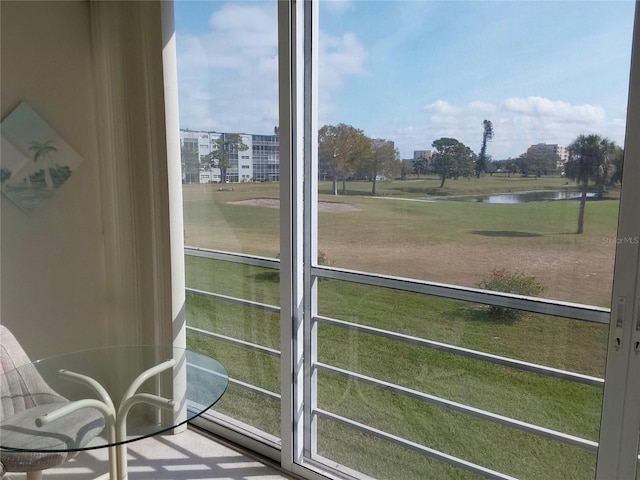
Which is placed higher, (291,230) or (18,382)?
(291,230)

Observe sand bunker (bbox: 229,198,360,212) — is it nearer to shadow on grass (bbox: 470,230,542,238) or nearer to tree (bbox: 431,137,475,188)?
tree (bbox: 431,137,475,188)

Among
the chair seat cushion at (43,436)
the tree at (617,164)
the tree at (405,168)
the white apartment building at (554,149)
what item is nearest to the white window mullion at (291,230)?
the tree at (405,168)

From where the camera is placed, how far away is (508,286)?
173 centimetres

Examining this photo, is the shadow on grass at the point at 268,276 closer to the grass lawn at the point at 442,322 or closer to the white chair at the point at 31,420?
the grass lawn at the point at 442,322

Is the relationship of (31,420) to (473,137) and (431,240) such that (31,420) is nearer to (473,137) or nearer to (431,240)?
(431,240)

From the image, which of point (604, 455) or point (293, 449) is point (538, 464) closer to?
point (604, 455)

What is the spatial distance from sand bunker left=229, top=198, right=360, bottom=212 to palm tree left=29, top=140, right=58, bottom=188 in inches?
43.4

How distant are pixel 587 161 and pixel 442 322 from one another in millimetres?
759

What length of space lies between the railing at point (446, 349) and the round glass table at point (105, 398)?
525 millimetres

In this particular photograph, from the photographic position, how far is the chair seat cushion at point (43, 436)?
5.06ft

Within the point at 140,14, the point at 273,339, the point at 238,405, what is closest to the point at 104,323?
the point at 238,405

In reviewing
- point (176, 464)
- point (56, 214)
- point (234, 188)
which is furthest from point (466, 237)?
point (56, 214)

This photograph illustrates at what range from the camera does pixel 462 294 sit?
1826 millimetres

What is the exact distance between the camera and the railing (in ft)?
5.35
